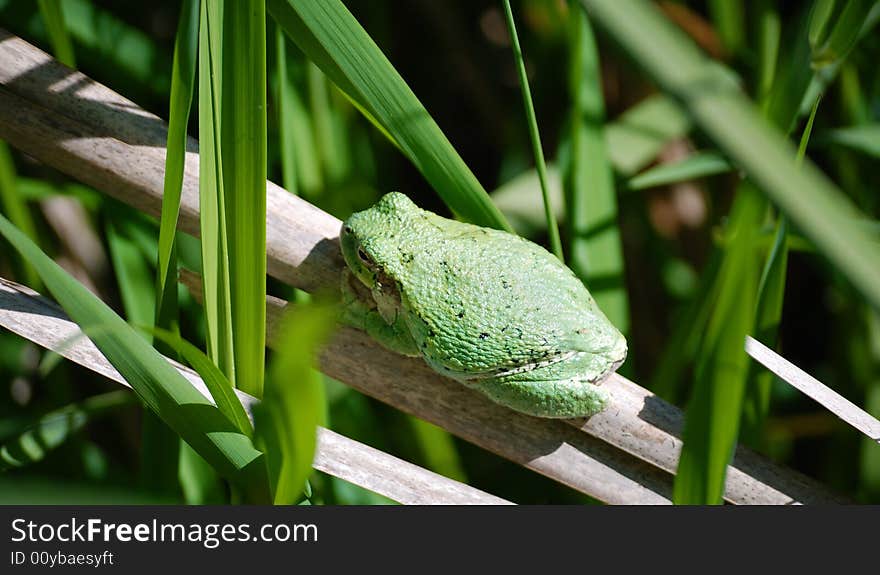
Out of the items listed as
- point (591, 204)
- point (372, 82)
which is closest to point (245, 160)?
point (372, 82)

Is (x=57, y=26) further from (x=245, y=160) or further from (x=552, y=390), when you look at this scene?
(x=552, y=390)

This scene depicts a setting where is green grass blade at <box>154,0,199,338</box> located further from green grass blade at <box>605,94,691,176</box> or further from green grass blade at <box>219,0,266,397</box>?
green grass blade at <box>605,94,691,176</box>

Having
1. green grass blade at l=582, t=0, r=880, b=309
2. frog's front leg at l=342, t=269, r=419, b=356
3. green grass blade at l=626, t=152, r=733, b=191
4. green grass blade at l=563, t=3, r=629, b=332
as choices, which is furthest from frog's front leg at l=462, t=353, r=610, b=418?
green grass blade at l=582, t=0, r=880, b=309

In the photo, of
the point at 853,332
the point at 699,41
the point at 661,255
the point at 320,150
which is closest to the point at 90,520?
the point at 320,150

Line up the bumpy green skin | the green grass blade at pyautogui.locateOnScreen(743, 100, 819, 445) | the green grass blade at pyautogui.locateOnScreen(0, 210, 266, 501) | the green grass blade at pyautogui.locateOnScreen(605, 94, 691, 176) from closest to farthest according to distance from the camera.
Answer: the green grass blade at pyautogui.locateOnScreen(0, 210, 266, 501), the green grass blade at pyautogui.locateOnScreen(743, 100, 819, 445), the bumpy green skin, the green grass blade at pyautogui.locateOnScreen(605, 94, 691, 176)

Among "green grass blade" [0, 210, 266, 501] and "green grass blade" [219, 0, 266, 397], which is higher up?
"green grass blade" [219, 0, 266, 397]

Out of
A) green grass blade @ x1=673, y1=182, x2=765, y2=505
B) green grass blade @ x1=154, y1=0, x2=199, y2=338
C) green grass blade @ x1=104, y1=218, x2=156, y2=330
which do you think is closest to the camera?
green grass blade @ x1=673, y1=182, x2=765, y2=505

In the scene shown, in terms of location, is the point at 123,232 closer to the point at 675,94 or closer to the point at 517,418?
the point at 517,418
